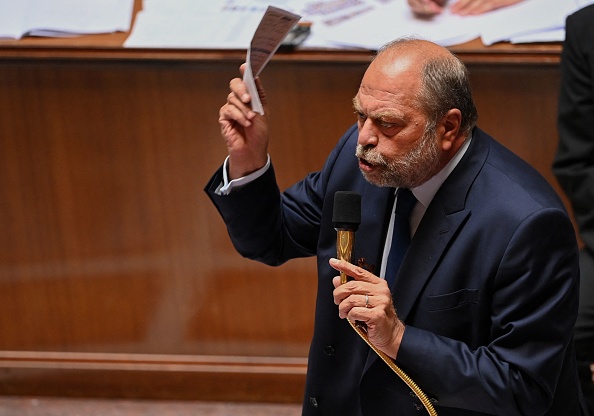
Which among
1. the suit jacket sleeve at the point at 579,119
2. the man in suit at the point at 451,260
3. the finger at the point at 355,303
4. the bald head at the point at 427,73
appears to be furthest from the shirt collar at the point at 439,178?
the suit jacket sleeve at the point at 579,119

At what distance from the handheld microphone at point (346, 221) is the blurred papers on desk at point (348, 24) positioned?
4.20 ft

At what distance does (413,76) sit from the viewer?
175cm

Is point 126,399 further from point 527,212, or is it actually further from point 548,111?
point 527,212

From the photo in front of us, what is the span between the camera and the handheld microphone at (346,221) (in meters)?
1.70

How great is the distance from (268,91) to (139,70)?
16.4 inches

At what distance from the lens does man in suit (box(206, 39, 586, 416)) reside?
1.73m

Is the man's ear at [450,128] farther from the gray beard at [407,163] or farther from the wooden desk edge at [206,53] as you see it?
the wooden desk edge at [206,53]

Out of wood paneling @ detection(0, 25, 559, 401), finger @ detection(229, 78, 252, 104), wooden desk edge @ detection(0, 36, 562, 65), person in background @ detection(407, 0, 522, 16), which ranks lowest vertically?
wood paneling @ detection(0, 25, 559, 401)

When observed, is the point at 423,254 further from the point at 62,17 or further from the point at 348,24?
the point at 62,17

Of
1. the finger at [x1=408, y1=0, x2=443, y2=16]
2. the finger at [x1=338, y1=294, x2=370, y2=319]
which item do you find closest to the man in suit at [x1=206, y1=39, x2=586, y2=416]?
the finger at [x1=338, y1=294, x2=370, y2=319]

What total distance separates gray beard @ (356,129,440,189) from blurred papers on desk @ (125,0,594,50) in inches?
45.3

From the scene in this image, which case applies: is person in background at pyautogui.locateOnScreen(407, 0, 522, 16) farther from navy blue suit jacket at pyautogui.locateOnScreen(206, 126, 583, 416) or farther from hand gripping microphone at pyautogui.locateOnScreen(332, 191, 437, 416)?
hand gripping microphone at pyautogui.locateOnScreen(332, 191, 437, 416)

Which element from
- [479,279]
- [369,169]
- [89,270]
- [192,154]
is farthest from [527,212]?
[89,270]

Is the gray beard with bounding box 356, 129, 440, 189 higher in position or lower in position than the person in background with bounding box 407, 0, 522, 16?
lower
